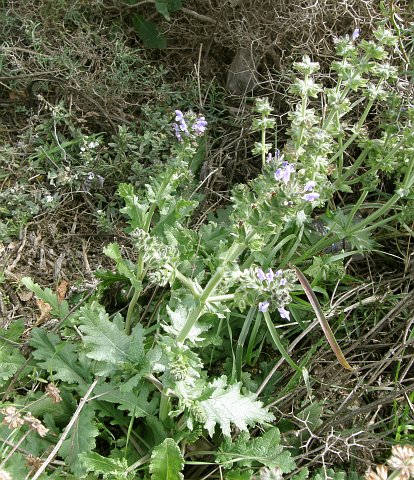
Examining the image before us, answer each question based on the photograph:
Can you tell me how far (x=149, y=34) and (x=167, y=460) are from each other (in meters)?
2.54

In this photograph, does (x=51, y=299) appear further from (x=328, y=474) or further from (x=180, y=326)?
(x=328, y=474)

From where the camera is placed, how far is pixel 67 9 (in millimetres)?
3641

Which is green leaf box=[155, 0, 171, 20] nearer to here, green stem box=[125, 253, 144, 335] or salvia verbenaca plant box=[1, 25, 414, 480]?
salvia verbenaca plant box=[1, 25, 414, 480]

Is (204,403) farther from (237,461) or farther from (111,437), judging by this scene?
(111,437)

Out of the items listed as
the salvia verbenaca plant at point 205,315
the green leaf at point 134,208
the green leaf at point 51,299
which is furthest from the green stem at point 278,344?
the green leaf at point 51,299

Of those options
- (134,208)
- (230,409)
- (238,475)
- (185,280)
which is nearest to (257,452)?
(238,475)

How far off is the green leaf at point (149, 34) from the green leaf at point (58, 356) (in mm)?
1927

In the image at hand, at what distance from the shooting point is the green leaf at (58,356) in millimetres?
2510

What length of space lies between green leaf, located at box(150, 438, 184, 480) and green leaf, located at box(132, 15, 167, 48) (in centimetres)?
242

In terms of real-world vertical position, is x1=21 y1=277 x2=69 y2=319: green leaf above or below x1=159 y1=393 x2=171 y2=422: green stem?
above

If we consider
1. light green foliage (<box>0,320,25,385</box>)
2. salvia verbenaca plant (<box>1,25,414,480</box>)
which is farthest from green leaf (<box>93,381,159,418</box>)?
light green foliage (<box>0,320,25,385</box>)

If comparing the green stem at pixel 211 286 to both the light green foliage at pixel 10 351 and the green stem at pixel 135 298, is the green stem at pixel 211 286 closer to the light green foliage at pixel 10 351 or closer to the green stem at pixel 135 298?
the green stem at pixel 135 298

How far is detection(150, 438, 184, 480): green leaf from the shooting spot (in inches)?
87.5

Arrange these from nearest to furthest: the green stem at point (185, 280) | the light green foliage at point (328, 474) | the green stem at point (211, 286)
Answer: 1. the green stem at point (211, 286)
2. the green stem at point (185, 280)
3. the light green foliage at point (328, 474)
